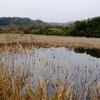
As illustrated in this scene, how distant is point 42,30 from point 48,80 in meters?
32.0

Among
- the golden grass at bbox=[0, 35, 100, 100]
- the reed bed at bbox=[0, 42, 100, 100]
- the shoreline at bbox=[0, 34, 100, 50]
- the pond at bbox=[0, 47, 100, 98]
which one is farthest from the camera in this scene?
the shoreline at bbox=[0, 34, 100, 50]

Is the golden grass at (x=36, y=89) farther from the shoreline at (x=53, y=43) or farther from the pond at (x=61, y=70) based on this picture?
the shoreline at (x=53, y=43)

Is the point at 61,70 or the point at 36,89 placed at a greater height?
the point at 36,89

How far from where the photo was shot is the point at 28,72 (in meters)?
6.60

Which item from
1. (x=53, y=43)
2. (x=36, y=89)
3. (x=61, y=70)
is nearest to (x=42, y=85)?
(x=36, y=89)

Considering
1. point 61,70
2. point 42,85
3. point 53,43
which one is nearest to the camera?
point 42,85

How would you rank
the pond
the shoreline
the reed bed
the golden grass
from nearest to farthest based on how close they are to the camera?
the golden grass, the reed bed, the pond, the shoreline

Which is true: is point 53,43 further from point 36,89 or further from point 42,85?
point 42,85

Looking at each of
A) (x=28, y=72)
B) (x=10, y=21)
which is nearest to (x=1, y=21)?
(x=10, y=21)

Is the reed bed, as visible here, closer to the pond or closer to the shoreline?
the pond

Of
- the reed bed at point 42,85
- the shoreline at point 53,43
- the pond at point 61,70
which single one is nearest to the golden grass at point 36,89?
the reed bed at point 42,85

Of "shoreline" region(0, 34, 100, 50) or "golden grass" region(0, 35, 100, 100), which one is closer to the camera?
"golden grass" region(0, 35, 100, 100)

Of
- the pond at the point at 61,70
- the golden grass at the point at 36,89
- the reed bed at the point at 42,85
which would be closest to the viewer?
the golden grass at the point at 36,89

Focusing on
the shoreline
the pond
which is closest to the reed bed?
the pond
